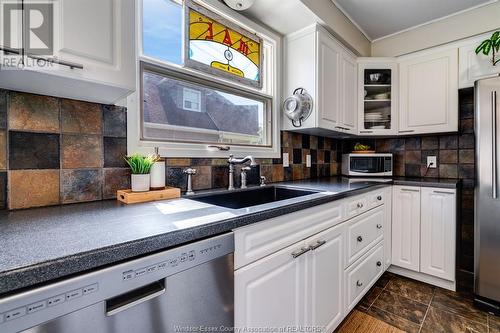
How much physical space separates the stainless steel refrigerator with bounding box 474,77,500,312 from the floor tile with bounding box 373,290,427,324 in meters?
0.44

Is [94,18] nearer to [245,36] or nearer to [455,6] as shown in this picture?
[245,36]

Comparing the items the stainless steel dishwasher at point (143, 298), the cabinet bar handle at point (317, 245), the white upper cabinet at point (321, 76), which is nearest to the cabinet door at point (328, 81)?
the white upper cabinet at point (321, 76)

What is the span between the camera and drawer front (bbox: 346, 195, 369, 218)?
1536 millimetres

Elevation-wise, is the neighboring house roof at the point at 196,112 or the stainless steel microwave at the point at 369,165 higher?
the neighboring house roof at the point at 196,112

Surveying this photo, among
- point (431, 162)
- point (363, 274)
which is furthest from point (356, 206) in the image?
point (431, 162)

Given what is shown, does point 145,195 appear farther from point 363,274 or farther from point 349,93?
point 349,93

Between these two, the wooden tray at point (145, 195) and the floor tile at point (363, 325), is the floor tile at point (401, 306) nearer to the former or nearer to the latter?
the floor tile at point (363, 325)

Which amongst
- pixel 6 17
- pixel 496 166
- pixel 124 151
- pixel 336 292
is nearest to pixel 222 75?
pixel 124 151

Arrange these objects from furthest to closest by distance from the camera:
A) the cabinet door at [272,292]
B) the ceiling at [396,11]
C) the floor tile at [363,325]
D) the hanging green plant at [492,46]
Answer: the ceiling at [396,11] → the hanging green plant at [492,46] → the floor tile at [363,325] → the cabinet door at [272,292]

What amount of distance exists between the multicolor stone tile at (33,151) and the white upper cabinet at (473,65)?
2923mm

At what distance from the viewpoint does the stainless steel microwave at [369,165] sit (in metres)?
2.37

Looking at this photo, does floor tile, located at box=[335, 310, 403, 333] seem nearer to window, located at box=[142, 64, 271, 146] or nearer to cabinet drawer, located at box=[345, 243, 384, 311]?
cabinet drawer, located at box=[345, 243, 384, 311]

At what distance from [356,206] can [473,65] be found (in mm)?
1638

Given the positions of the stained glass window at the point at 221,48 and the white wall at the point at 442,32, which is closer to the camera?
the stained glass window at the point at 221,48
